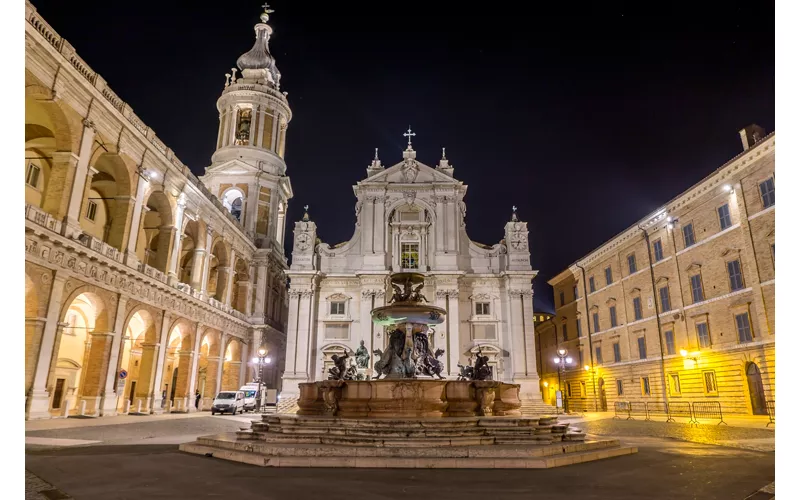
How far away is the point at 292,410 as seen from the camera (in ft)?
105

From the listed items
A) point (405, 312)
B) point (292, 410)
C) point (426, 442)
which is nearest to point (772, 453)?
point (426, 442)

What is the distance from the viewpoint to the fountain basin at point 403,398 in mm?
12375

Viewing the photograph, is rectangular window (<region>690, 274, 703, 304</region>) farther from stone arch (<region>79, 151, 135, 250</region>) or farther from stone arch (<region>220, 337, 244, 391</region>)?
stone arch (<region>220, 337, 244, 391</region>)

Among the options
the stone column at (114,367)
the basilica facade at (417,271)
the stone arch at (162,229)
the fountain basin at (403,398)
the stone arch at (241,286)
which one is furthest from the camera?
the stone arch at (241,286)

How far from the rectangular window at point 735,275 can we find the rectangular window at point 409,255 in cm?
2128

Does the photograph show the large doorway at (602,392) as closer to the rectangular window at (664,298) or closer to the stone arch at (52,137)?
the rectangular window at (664,298)

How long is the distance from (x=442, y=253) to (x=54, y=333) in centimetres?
2646

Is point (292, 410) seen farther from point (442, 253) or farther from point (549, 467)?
point (549, 467)

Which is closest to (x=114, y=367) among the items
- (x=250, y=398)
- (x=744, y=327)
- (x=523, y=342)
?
(x=250, y=398)

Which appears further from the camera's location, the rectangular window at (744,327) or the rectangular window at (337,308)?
the rectangular window at (337,308)

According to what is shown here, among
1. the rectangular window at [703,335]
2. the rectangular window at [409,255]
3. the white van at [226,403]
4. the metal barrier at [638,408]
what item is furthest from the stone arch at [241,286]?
the rectangular window at [703,335]

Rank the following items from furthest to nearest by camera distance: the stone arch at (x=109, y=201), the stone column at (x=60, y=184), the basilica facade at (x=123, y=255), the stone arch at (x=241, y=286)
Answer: the stone arch at (x=241, y=286) → the stone arch at (x=109, y=201) → the stone column at (x=60, y=184) → the basilica facade at (x=123, y=255)

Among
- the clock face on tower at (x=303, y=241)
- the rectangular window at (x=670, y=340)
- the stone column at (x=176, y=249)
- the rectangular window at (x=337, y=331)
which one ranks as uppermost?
the clock face on tower at (x=303, y=241)

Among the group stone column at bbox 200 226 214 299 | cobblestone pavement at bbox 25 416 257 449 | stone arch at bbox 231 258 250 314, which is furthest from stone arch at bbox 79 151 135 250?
stone arch at bbox 231 258 250 314
